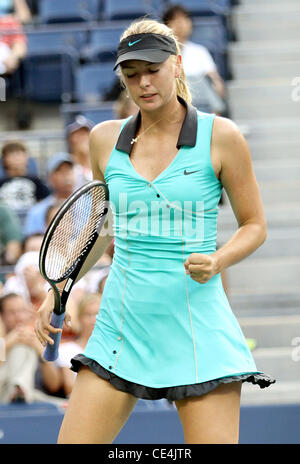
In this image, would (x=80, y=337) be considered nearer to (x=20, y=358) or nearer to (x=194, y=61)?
(x=20, y=358)

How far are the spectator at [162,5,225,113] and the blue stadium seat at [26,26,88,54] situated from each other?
1.41 meters

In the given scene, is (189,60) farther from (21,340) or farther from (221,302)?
(221,302)

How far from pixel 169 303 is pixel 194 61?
398 centimetres

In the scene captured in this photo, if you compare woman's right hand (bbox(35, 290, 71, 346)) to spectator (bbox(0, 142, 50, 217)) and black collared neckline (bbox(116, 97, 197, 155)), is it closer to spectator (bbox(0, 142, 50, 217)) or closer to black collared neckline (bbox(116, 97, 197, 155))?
black collared neckline (bbox(116, 97, 197, 155))

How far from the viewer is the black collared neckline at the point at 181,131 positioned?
2.38 m

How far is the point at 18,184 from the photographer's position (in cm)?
577

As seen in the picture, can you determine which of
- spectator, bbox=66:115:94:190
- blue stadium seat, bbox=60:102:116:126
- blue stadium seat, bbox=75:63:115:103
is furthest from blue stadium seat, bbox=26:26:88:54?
spectator, bbox=66:115:94:190

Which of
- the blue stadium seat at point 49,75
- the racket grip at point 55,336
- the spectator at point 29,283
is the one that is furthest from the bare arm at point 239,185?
the blue stadium seat at point 49,75

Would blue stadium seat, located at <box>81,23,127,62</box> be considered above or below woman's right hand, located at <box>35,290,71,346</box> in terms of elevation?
above

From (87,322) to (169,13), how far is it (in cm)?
253

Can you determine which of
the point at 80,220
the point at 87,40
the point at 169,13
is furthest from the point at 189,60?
the point at 80,220

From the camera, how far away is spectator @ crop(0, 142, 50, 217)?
574 cm

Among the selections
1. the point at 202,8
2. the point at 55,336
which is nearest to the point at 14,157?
the point at 202,8

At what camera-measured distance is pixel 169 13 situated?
19.6ft
